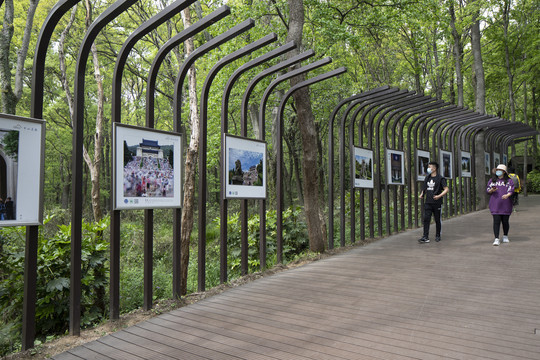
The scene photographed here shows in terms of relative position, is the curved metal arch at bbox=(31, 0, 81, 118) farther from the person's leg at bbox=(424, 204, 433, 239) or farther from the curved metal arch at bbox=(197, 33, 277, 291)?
the person's leg at bbox=(424, 204, 433, 239)

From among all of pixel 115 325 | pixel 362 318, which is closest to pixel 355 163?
pixel 362 318

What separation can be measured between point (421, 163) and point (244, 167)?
7606 mm

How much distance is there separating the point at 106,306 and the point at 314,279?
304 centimetres

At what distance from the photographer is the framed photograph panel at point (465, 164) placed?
51.8 feet

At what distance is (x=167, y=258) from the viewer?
13.5 m

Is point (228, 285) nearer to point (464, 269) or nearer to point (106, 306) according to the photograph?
point (106, 306)

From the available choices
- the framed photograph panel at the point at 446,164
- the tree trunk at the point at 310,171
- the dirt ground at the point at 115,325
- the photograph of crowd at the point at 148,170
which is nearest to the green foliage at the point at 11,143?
the photograph of crowd at the point at 148,170

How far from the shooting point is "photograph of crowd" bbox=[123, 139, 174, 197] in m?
4.79

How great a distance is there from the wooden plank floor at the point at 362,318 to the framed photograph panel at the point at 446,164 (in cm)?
694

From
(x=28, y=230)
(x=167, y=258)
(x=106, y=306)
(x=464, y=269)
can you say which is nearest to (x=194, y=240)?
(x=167, y=258)

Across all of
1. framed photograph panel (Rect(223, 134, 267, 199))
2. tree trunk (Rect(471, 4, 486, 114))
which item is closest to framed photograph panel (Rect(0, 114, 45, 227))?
framed photograph panel (Rect(223, 134, 267, 199))

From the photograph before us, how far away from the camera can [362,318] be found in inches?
173

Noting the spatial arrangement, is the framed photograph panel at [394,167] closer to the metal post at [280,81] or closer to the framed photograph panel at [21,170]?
the metal post at [280,81]

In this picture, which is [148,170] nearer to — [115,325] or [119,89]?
[119,89]
